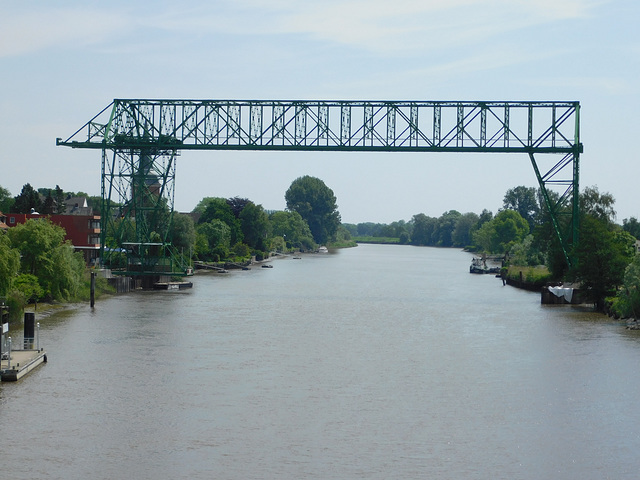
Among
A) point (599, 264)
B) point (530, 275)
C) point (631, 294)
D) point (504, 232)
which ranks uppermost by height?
point (504, 232)

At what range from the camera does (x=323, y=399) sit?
2842cm

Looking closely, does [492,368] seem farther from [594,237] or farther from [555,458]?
[594,237]

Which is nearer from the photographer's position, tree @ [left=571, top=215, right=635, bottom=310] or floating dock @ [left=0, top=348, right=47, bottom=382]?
floating dock @ [left=0, top=348, right=47, bottom=382]

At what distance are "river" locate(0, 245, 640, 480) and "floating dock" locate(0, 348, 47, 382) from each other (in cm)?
38

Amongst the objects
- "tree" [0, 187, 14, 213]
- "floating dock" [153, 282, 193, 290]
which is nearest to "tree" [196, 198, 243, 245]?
"tree" [0, 187, 14, 213]

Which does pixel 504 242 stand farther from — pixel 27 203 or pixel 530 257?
pixel 27 203

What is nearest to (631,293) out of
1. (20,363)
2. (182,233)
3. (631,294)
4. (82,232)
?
(631,294)

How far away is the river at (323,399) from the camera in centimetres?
2189

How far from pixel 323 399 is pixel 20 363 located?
10.6 m

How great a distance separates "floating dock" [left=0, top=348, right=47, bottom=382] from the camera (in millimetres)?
29250

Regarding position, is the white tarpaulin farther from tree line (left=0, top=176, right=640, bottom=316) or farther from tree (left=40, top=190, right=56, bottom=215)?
tree (left=40, top=190, right=56, bottom=215)

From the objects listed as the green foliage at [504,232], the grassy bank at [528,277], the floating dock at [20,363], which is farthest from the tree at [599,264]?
the green foliage at [504,232]

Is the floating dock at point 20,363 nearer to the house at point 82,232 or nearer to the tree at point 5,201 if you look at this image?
the house at point 82,232

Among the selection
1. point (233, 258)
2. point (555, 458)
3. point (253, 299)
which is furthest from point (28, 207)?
point (555, 458)
